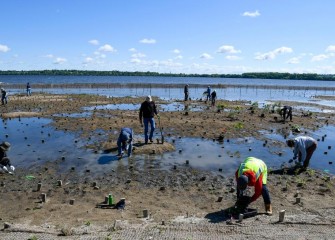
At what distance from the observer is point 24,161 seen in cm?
1358

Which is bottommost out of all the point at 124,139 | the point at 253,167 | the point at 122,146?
the point at 122,146

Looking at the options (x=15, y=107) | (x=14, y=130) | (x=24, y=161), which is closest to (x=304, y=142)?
(x=24, y=161)

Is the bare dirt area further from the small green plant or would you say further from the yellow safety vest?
the yellow safety vest

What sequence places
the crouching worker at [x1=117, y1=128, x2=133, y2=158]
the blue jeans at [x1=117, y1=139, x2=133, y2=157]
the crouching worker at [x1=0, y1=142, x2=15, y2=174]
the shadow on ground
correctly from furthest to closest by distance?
the blue jeans at [x1=117, y1=139, x2=133, y2=157] < the crouching worker at [x1=117, y1=128, x2=133, y2=158] < the shadow on ground < the crouching worker at [x1=0, y1=142, x2=15, y2=174]

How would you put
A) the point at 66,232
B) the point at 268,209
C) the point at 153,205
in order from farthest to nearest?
the point at 153,205 → the point at 268,209 → the point at 66,232

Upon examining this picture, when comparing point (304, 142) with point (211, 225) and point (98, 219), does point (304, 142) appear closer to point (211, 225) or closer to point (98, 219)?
point (211, 225)

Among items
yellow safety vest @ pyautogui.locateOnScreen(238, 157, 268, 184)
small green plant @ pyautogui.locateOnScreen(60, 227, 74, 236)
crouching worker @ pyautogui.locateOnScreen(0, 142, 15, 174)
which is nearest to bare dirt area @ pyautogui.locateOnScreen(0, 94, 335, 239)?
small green plant @ pyautogui.locateOnScreen(60, 227, 74, 236)

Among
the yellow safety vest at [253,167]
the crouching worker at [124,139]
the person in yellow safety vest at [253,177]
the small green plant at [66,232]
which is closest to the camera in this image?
the small green plant at [66,232]

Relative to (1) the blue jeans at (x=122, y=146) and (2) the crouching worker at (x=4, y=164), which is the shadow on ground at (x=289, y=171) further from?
(2) the crouching worker at (x=4, y=164)

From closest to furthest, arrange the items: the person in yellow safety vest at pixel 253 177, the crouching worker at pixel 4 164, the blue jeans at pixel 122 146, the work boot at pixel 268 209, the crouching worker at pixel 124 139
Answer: the person in yellow safety vest at pixel 253 177
the work boot at pixel 268 209
the crouching worker at pixel 4 164
the crouching worker at pixel 124 139
the blue jeans at pixel 122 146

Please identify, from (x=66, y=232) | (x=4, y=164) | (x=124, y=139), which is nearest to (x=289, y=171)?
(x=124, y=139)

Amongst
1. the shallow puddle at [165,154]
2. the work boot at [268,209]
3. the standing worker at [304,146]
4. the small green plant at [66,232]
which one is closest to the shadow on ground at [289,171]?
the standing worker at [304,146]

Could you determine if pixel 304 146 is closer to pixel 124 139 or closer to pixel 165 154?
pixel 165 154

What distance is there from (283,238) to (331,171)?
6.93 meters
